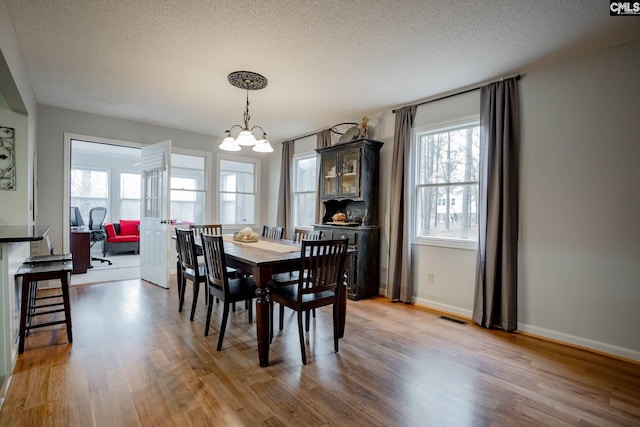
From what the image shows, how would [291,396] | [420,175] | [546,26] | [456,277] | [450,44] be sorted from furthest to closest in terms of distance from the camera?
[420,175] → [456,277] → [450,44] → [546,26] → [291,396]

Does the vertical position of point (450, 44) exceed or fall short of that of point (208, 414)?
it exceeds it

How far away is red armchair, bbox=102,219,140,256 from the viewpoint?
24.2 feet

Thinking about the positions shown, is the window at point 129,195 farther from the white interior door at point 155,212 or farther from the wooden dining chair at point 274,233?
the wooden dining chair at point 274,233

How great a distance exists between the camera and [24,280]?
2.35 meters

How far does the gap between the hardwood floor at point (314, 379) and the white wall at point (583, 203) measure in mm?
301

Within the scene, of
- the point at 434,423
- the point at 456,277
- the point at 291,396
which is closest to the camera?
the point at 434,423

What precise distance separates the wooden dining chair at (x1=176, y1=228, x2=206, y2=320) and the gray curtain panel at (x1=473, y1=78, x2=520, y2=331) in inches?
111

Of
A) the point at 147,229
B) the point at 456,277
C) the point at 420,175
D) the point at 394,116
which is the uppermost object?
the point at 394,116

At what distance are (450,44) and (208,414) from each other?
123 inches

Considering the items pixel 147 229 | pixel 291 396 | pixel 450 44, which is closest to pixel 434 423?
pixel 291 396

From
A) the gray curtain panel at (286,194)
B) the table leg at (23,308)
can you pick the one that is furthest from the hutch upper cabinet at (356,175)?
the table leg at (23,308)

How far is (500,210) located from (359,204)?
1901mm

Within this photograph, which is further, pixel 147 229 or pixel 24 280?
pixel 147 229

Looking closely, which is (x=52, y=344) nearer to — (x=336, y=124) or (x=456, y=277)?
(x=456, y=277)
